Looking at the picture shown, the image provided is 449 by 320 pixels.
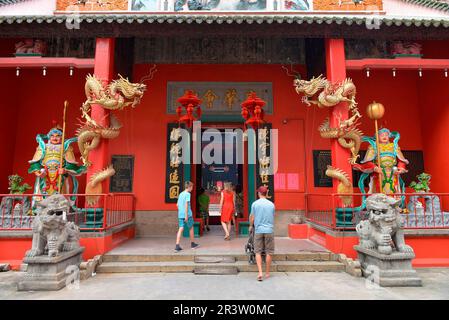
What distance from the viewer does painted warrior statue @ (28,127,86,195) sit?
7614mm

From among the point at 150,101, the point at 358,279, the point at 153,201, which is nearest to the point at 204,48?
the point at 150,101

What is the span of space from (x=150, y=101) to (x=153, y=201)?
323 cm

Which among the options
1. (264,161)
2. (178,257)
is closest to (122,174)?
(178,257)

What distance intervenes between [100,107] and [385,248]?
6843mm

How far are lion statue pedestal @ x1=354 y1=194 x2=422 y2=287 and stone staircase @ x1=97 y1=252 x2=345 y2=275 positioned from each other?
2.34ft

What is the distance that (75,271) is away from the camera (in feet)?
17.1

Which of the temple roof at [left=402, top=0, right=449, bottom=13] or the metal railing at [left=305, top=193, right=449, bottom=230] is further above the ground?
the temple roof at [left=402, top=0, right=449, bottom=13]

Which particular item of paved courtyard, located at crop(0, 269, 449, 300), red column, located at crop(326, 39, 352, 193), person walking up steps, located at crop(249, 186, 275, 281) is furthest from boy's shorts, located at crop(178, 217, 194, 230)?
red column, located at crop(326, 39, 352, 193)

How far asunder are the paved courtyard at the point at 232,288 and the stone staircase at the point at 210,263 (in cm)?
19

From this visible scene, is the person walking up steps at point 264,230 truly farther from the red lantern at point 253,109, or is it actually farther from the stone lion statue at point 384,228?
the red lantern at point 253,109

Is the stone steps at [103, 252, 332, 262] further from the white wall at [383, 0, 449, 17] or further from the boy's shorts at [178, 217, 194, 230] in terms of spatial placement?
the white wall at [383, 0, 449, 17]

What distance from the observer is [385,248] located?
5121 millimetres

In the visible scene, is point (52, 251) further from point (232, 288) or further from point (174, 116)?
point (174, 116)

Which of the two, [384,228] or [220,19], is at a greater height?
[220,19]
